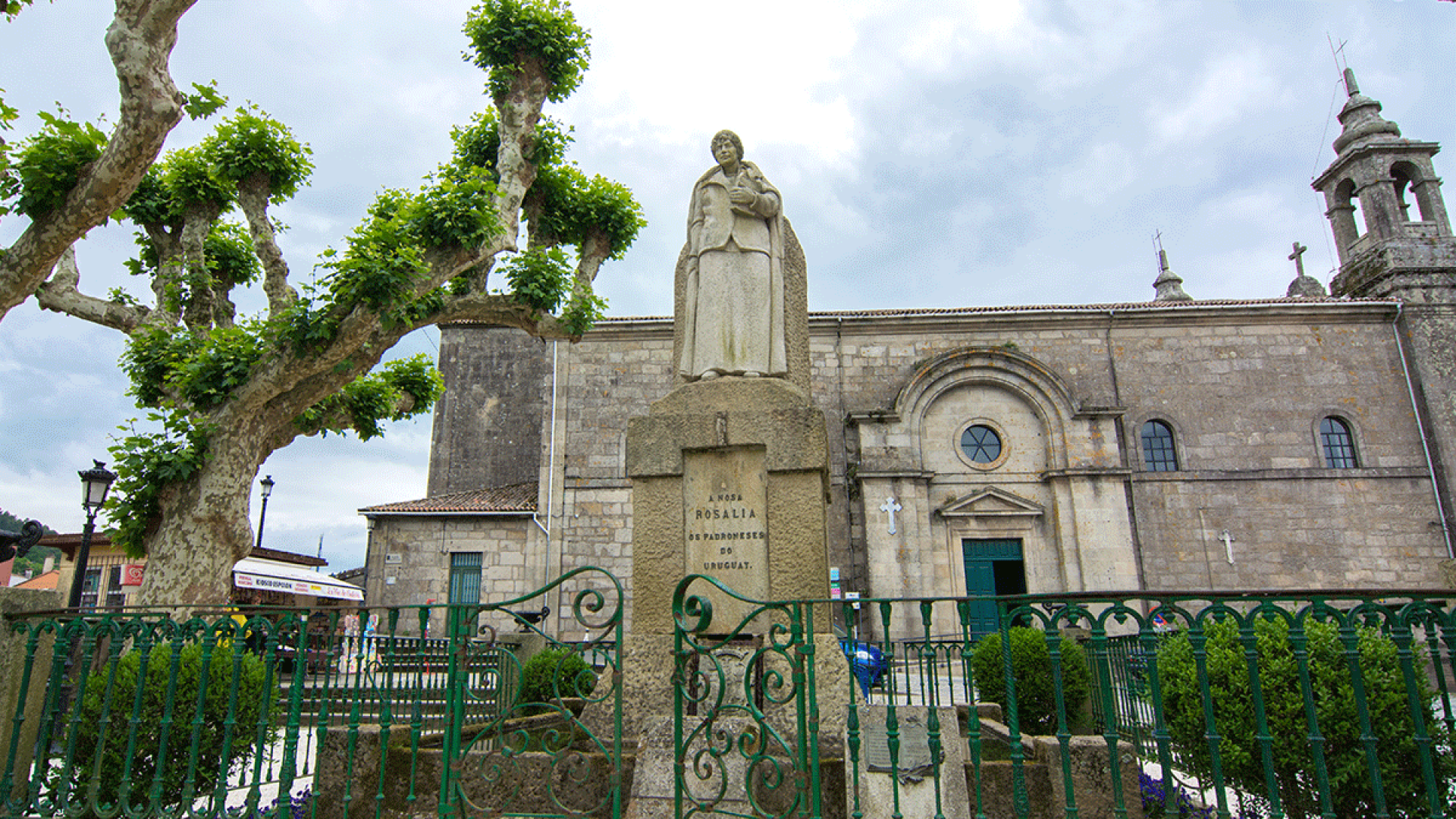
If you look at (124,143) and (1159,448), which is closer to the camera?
(124,143)

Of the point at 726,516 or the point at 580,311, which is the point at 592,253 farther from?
the point at 726,516

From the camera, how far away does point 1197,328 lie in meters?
18.7

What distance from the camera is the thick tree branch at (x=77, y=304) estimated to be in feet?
32.2

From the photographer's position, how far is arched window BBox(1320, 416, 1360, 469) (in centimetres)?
1802

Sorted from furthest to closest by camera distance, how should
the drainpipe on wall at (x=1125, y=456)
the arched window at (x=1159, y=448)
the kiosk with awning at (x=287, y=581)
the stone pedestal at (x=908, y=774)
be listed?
the arched window at (x=1159, y=448) → the drainpipe on wall at (x=1125, y=456) → the kiosk with awning at (x=287, y=581) → the stone pedestal at (x=908, y=774)

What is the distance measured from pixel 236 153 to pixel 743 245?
8170 mm

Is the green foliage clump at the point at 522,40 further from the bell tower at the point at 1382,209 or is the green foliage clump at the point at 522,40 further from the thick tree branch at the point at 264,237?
the bell tower at the point at 1382,209

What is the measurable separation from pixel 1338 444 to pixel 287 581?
22.8 metres

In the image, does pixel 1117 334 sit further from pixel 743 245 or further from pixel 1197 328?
pixel 743 245

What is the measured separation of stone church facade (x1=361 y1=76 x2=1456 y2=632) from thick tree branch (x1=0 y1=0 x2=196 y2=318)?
33.4ft

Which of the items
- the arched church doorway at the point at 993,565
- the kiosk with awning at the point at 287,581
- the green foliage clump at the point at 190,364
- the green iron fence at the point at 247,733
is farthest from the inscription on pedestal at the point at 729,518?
the arched church doorway at the point at 993,565

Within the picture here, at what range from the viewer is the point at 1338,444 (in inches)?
717

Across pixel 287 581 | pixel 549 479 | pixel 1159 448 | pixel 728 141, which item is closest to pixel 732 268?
pixel 728 141

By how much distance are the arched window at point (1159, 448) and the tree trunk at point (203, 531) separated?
676 inches
